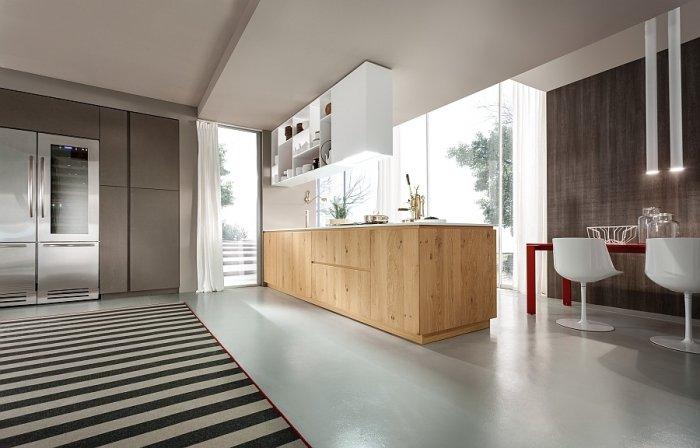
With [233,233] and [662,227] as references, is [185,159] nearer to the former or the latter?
[233,233]

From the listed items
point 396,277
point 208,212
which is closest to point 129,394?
point 396,277

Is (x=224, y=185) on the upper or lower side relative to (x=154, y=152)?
lower

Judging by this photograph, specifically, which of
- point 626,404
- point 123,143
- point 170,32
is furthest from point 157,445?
point 123,143

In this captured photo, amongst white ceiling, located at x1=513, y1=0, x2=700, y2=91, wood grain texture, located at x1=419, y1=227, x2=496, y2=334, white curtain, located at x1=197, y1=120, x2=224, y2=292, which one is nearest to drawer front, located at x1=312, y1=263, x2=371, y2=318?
wood grain texture, located at x1=419, y1=227, x2=496, y2=334

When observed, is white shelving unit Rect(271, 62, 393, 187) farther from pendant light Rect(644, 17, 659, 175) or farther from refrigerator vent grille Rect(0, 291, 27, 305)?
refrigerator vent grille Rect(0, 291, 27, 305)

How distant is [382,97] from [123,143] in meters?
3.42

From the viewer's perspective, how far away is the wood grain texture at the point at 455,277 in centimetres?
243

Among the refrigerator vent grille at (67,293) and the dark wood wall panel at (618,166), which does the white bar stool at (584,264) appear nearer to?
the dark wood wall panel at (618,166)

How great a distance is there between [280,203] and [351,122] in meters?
2.47

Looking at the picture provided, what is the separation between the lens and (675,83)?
2723 millimetres

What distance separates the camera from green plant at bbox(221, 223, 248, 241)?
5.18 meters

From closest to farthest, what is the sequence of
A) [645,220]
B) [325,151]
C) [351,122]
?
[645,220]
[351,122]
[325,151]

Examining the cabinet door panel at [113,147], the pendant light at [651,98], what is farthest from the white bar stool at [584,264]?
the cabinet door panel at [113,147]

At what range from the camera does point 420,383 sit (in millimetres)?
1772
